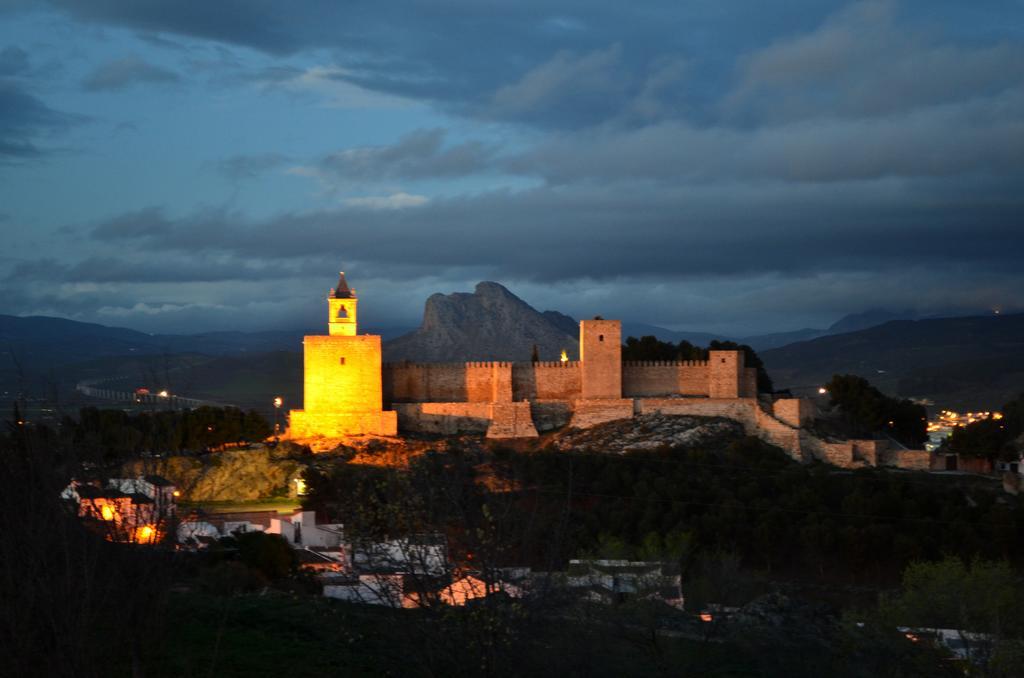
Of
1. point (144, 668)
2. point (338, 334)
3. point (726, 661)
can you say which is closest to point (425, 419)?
point (338, 334)

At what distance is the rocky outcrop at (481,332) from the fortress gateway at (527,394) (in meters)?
22.8

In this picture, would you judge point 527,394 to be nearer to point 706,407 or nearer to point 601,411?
point 601,411

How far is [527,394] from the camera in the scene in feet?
124

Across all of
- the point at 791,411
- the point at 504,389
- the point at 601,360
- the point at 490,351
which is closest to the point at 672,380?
the point at 601,360

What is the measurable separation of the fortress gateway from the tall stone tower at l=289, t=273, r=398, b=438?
28 millimetres

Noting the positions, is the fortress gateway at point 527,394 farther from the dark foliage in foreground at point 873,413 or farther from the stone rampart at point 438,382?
the dark foliage in foreground at point 873,413

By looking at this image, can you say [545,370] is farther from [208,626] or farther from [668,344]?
[208,626]

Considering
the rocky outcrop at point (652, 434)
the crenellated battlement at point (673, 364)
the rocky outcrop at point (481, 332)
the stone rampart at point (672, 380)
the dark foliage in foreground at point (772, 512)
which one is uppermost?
the rocky outcrop at point (481, 332)

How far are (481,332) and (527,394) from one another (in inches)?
1147

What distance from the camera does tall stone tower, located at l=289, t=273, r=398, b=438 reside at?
3581 centimetres

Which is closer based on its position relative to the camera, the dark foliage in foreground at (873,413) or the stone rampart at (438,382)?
the stone rampart at (438,382)

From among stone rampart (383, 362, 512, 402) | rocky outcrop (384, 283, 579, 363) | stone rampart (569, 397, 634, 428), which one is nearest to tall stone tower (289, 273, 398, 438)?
stone rampart (383, 362, 512, 402)

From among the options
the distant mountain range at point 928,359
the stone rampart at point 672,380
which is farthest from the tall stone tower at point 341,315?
the distant mountain range at point 928,359

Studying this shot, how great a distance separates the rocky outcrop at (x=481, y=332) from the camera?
63375mm
